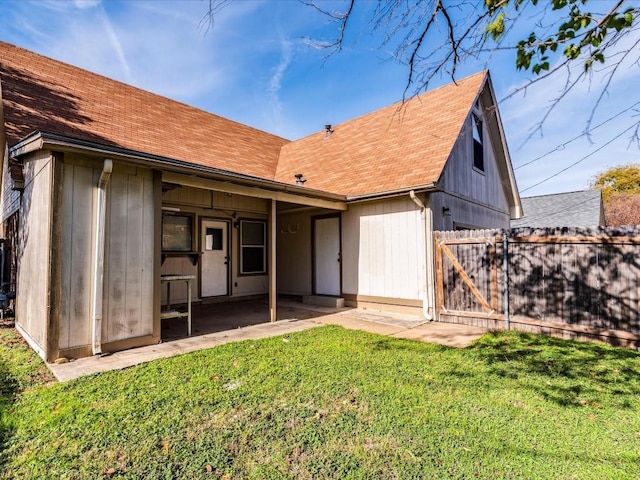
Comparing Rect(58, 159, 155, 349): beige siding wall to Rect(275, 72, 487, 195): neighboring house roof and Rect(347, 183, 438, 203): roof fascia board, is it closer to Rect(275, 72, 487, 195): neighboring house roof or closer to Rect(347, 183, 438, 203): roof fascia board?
Rect(347, 183, 438, 203): roof fascia board

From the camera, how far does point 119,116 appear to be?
867cm

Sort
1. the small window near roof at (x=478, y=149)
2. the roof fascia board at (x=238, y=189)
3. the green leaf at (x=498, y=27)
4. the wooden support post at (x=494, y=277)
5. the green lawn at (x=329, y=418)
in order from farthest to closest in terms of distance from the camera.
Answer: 1. the small window near roof at (x=478, y=149)
2. the wooden support post at (x=494, y=277)
3. the roof fascia board at (x=238, y=189)
4. the green leaf at (x=498, y=27)
5. the green lawn at (x=329, y=418)

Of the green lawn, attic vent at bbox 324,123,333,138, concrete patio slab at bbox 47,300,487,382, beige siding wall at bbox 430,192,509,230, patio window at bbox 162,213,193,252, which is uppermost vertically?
attic vent at bbox 324,123,333,138

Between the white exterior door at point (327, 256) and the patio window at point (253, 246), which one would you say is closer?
the white exterior door at point (327, 256)

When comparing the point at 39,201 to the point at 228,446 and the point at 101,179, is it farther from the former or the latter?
the point at 228,446

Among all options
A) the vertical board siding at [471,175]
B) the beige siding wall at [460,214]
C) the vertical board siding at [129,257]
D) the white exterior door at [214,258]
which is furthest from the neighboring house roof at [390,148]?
the vertical board siding at [129,257]

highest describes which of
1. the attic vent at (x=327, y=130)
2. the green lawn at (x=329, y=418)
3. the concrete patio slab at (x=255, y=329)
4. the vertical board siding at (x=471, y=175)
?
the attic vent at (x=327, y=130)

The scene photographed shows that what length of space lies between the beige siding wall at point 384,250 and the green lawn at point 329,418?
118 inches

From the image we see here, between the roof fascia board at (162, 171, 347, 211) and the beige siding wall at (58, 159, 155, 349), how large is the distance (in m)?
0.45

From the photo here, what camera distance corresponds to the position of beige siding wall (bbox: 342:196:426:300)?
7.32 metres

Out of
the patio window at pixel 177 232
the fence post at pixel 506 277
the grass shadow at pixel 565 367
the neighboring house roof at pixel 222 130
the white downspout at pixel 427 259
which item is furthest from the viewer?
the patio window at pixel 177 232

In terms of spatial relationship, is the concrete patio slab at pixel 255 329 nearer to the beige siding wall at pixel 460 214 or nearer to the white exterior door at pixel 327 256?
the white exterior door at pixel 327 256

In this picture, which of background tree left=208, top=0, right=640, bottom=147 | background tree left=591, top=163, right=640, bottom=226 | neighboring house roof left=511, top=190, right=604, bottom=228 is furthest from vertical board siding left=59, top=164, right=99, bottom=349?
background tree left=591, top=163, right=640, bottom=226

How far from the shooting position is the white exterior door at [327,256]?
8945 mm
